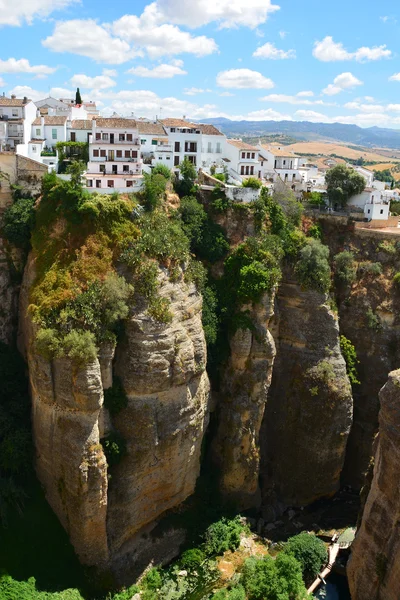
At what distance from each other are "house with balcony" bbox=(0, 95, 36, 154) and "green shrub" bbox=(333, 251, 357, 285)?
2487 centimetres

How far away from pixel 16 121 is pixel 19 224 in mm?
11440

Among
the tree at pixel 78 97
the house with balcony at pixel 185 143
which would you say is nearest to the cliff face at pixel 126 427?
the house with balcony at pixel 185 143

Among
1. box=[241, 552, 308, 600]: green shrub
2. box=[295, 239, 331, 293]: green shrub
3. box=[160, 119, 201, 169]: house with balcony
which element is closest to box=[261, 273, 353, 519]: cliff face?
box=[295, 239, 331, 293]: green shrub

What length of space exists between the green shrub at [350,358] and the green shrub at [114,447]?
1678 centimetres

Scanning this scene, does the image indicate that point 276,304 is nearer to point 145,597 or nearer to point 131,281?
point 131,281

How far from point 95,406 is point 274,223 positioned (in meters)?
18.8

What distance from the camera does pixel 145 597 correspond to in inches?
1103

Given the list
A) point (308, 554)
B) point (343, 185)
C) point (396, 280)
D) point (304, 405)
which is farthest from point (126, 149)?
point (308, 554)

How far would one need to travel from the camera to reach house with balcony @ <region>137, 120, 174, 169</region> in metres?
43.1

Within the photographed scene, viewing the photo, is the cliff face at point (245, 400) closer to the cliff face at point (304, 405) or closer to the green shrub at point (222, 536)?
the green shrub at point (222, 536)

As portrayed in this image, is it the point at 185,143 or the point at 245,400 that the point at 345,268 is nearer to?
the point at 245,400

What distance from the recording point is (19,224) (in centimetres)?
3359

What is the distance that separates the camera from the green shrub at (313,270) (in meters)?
36.1

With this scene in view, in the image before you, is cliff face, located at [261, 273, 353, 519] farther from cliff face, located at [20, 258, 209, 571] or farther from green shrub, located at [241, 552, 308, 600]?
cliff face, located at [20, 258, 209, 571]
